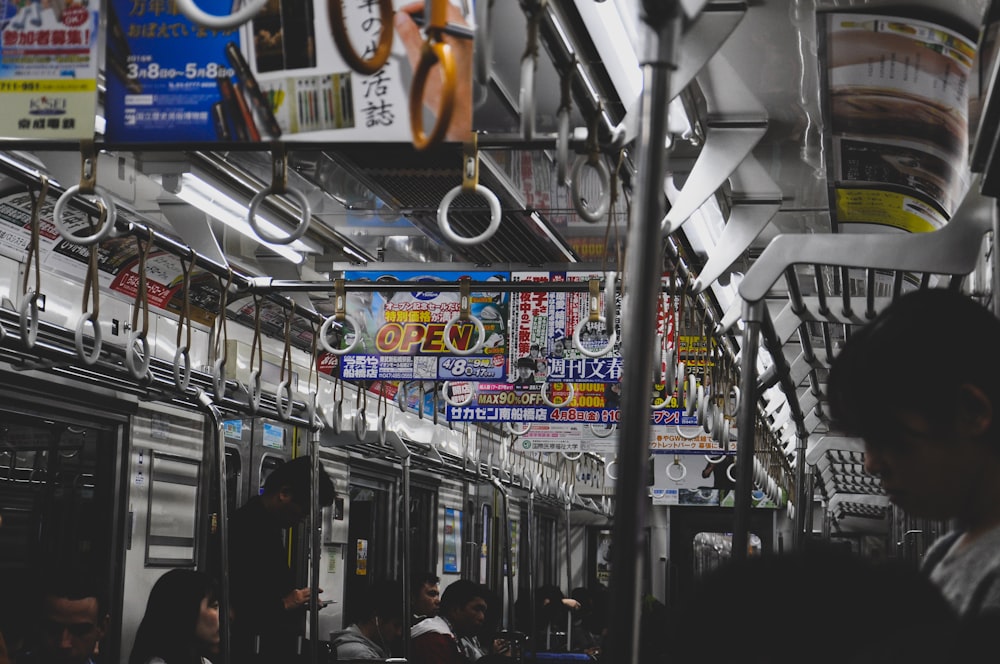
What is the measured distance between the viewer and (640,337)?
4.97 feet

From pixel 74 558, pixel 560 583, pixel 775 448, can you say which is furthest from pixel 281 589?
pixel 560 583

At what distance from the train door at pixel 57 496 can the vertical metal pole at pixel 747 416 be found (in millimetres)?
4178

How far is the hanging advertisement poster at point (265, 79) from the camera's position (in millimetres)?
2854

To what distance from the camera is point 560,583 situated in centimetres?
2370

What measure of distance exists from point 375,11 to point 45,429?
464 centimetres

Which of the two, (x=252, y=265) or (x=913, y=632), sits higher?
(x=252, y=265)

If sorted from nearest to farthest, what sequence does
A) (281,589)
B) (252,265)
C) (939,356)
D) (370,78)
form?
(939,356), (370,78), (281,589), (252,265)

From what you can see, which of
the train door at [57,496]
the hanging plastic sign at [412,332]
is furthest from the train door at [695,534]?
the train door at [57,496]

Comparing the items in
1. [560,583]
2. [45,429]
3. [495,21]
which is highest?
[495,21]

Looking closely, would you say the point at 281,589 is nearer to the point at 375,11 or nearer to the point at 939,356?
the point at 375,11

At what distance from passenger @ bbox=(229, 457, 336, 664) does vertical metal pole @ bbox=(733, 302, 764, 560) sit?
3948 millimetres

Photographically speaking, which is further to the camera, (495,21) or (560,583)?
(560,583)

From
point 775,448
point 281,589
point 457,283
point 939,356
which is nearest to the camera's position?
point 939,356

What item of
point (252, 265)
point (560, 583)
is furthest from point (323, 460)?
point (560, 583)
